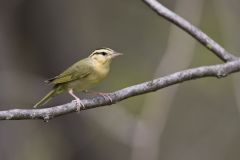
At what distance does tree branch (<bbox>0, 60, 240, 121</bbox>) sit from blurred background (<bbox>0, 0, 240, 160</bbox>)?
72.1 inches

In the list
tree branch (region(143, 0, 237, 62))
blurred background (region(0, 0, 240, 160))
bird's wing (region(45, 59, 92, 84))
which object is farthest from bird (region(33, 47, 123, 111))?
blurred background (region(0, 0, 240, 160))

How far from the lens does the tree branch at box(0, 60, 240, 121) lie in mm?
3838

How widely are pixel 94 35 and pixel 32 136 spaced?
5.19 ft

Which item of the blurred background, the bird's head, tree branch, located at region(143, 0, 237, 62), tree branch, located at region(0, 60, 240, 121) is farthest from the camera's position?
the blurred background

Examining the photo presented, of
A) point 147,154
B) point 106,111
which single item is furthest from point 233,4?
point 147,154

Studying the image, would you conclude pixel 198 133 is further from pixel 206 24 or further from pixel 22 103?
pixel 22 103

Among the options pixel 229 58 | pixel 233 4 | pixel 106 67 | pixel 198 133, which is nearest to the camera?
pixel 229 58

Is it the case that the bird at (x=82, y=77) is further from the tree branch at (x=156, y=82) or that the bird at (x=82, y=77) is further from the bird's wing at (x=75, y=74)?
the tree branch at (x=156, y=82)

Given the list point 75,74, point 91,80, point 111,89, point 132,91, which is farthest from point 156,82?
point 111,89

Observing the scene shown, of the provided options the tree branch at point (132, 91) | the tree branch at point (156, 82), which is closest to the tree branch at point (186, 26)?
the tree branch at point (156, 82)

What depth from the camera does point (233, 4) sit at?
804 cm

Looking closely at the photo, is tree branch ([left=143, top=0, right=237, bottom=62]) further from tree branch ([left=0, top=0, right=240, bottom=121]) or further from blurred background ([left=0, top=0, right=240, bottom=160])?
blurred background ([left=0, top=0, right=240, bottom=160])

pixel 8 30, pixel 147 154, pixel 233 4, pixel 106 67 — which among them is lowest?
pixel 147 154

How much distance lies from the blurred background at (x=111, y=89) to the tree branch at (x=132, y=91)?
1.83m
